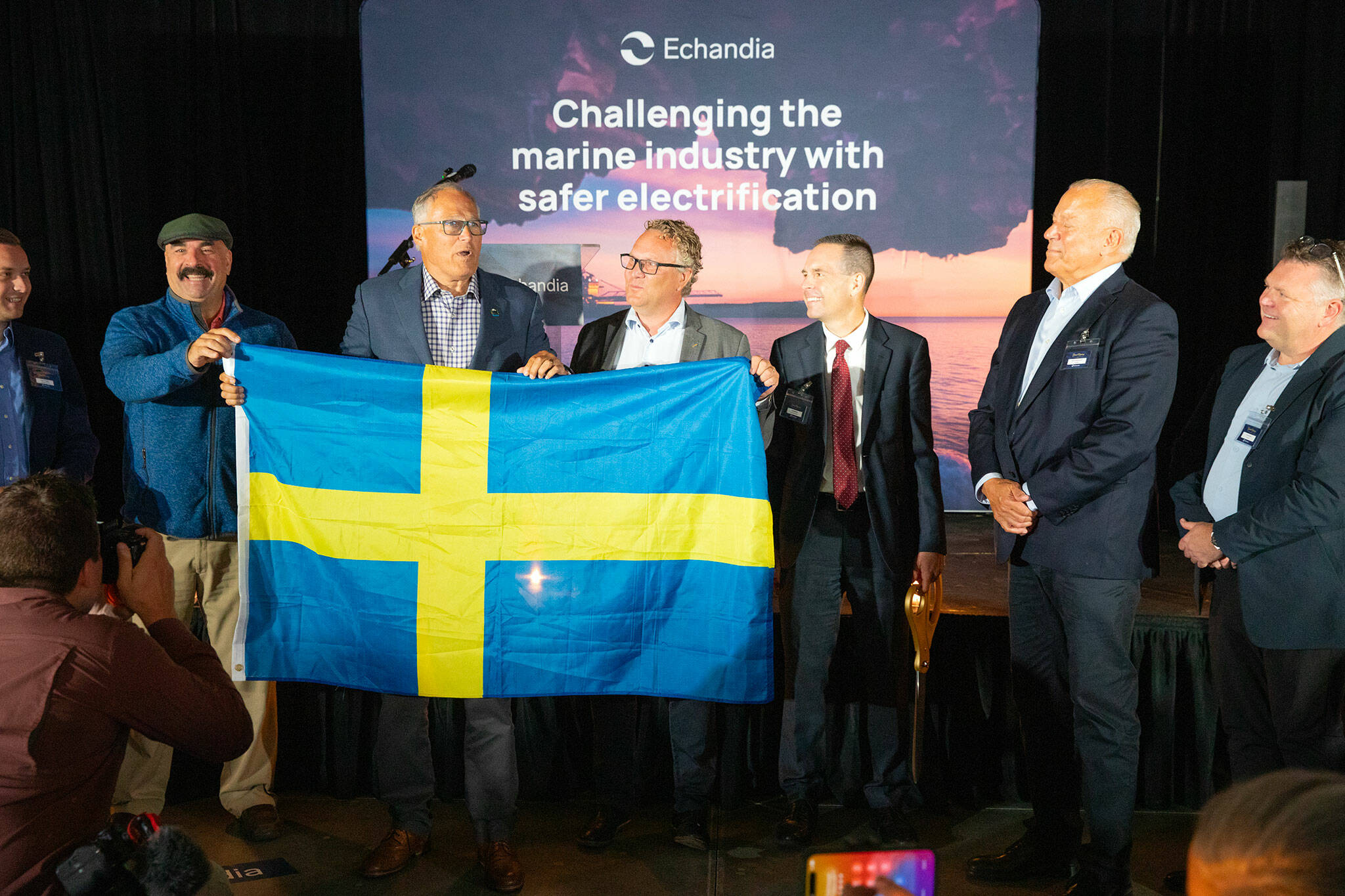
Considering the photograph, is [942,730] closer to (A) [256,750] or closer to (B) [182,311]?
(A) [256,750]

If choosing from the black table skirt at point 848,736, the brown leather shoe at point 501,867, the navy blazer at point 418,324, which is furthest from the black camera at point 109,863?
the black table skirt at point 848,736

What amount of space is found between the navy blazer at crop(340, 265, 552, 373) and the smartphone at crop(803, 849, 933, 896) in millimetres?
1928

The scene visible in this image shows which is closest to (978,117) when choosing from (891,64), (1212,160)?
(891,64)

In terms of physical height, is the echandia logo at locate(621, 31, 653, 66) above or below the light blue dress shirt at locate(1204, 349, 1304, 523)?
above

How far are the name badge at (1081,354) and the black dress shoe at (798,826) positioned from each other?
144 cm

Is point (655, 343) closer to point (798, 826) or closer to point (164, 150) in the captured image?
point (798, 826)

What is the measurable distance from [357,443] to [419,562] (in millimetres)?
351

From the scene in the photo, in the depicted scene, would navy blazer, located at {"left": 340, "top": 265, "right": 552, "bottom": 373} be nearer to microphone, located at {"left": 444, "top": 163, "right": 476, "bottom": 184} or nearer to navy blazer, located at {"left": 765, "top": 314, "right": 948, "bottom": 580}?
microphone, located at {"left": 444, "top": 163, "right": 476, "bottom": 184}

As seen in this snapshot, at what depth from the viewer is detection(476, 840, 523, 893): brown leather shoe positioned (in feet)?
9.14

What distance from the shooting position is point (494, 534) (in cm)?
276

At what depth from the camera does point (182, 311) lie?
10.2ft

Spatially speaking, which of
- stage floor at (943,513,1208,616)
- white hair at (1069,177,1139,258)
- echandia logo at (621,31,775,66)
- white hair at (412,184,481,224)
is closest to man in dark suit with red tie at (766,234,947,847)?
stage floor at (943,513,1208,616)

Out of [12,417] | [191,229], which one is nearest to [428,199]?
[191,229]

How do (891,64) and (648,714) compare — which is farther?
(891,64)
